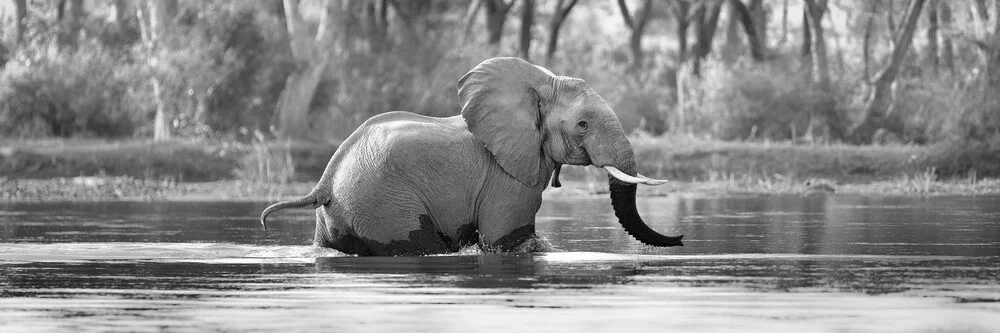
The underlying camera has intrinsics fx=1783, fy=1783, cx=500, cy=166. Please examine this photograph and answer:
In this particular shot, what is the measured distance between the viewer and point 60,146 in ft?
98.9

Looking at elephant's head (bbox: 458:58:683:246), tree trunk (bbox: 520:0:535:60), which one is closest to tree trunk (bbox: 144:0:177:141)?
tree trunk (bbox: 520:0:535:60)

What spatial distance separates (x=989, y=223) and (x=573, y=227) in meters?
3.96

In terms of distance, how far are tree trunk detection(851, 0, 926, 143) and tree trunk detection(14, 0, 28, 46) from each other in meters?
18.0

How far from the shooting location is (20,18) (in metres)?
44.3

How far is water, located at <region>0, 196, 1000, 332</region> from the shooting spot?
342 inches

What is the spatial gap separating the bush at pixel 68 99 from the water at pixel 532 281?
16.6 metres

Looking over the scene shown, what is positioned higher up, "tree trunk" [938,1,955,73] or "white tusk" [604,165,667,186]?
"tree trunk" [938,1,955,73]

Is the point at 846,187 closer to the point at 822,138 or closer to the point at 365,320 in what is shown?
the point at 822,138

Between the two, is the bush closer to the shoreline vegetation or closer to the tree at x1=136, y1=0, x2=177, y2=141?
the tree at x1=136, y1=0, x2=177, y2=141

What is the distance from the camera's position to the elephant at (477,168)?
12.6m

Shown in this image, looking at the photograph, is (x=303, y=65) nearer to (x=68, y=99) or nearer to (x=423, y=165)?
(x=68, y=99)

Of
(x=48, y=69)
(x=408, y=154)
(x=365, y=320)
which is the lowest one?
(x=365, y=320)

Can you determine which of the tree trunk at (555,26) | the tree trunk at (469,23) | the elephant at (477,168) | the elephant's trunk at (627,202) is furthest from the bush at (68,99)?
the elephant's trunk at (627,202)

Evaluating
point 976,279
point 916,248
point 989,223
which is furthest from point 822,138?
point 976,279
